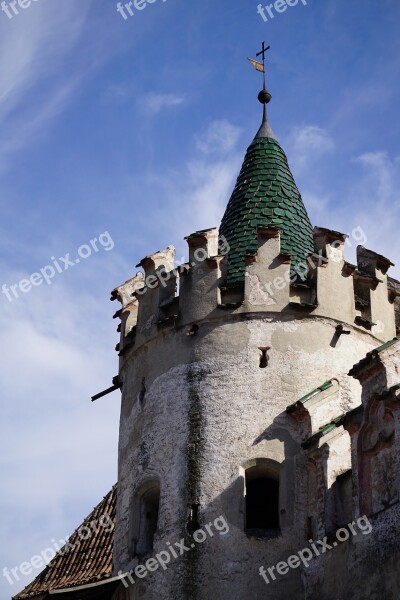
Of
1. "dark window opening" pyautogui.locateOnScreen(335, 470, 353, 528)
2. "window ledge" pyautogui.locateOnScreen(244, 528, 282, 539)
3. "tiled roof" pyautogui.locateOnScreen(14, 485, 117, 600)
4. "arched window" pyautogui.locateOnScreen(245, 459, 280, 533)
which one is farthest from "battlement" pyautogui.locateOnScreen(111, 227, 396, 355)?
"tiled roof" pyautogui.locateOnScreen(14, 485, 117, 600)

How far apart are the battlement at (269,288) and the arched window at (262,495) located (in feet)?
8.03

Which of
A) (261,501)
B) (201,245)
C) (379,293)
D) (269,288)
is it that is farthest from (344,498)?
(201,245)

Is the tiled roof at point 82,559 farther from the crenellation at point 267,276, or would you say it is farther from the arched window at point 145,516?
the crenellation at point 267,276

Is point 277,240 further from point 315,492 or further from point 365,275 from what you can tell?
point 315,492

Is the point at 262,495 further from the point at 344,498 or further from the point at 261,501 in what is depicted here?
the point at 344,498

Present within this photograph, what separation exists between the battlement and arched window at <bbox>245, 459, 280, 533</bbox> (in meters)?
2.45

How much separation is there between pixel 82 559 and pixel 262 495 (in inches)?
321

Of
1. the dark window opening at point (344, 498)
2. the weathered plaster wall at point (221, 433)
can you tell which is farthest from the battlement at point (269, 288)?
the dark window opening at point (344, 498)

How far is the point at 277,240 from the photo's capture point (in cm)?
1955

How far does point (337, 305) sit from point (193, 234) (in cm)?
249

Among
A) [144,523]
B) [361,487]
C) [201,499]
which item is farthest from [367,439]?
[144,523]

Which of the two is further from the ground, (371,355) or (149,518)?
(371,355)

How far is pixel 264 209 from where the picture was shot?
20922 millimetres

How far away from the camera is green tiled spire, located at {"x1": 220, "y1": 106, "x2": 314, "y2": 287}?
20.2 m
